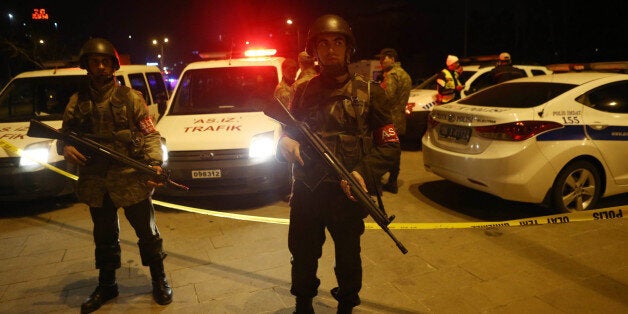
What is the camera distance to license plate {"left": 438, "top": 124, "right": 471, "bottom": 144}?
498cm

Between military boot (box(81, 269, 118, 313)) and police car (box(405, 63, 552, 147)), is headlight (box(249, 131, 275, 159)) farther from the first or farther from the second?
police car (box(405, 63, 552, 147))

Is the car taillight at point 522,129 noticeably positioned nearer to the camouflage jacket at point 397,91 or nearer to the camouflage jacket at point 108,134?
the camouflage jacket at point 397,91

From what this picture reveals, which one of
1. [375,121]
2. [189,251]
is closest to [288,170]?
[189,251]

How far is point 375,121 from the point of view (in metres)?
2.71

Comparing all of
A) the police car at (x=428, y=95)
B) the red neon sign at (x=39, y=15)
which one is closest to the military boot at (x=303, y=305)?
the police car at (x=428, y=95)

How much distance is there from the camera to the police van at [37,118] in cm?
542

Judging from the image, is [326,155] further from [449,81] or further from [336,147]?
[449,81]

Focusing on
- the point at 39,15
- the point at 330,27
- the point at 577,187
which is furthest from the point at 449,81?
the point at 39,15

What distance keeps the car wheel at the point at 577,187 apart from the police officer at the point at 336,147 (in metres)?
3.03

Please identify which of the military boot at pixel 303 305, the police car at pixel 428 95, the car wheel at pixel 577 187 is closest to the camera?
the military boot at pixel 303 305

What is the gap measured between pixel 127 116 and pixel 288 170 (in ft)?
8.91

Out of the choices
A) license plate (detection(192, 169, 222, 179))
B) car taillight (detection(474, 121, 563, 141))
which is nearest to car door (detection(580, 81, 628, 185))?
car taillight (detection(474, 121, 563, 141))

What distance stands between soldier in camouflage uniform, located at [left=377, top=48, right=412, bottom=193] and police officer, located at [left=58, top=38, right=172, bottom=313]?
3624 millimetres

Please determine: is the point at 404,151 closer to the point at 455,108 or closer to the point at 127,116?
the point at 455,108
